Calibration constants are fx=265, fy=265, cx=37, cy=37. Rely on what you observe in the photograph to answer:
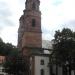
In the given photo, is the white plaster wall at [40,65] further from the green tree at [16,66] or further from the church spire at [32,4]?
the church spire at [32,4]

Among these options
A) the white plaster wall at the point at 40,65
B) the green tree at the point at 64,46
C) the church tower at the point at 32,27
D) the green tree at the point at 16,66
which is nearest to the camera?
the green tree at the point at 64,46

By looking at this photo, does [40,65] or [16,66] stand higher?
[40,65]

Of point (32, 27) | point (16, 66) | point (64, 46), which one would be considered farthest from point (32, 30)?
point (64, 46)

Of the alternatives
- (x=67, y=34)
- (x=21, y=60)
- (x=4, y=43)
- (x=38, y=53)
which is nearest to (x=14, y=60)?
(x=21, y=60)

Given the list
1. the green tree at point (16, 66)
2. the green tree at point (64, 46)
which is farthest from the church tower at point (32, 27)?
the green tree at point (64, 46)

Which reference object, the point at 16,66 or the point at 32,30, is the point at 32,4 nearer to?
the point at 32,30

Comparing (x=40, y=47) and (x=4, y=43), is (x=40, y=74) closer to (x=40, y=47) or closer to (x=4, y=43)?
(x=40, y=47)

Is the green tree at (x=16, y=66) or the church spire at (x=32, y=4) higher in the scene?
the church spire at (x=32, y=4)

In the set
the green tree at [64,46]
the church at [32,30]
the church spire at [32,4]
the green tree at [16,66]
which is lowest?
the green tree at [16,66]

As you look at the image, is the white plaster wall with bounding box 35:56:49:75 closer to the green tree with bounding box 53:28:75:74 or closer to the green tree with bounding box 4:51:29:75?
the green tree with bounding box 4:51:29:75

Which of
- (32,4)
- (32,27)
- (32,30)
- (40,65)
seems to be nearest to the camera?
(40,65)

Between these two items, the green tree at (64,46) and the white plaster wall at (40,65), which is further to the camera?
the white plaster wall at (40,65)

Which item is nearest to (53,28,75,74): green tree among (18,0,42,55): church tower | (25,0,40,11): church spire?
(18,0,42,55): church tower

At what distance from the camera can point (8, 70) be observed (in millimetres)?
Answer: 78812
